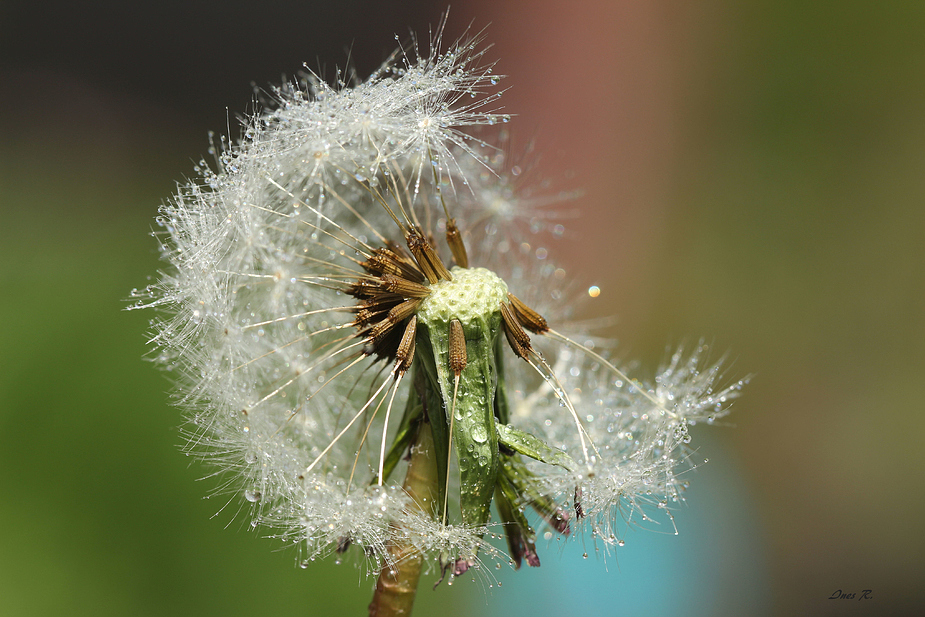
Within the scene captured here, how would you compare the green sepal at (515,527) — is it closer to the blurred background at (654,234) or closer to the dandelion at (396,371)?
the dandelion at (396,371)

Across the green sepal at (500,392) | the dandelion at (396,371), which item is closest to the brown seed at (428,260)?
the dandelion at (396,371)

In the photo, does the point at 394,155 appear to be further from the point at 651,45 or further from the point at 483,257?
the point at 651,45

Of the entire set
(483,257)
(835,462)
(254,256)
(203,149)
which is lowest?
(254,256)

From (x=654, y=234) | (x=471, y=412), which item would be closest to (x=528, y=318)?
(x=471, y=412)

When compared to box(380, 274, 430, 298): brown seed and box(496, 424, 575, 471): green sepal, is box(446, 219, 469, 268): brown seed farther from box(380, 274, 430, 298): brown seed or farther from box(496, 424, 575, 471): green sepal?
box(496, 424, 575, 471): green sepal

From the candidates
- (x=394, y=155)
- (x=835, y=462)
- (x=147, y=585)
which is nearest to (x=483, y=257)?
(x=394, y=155)

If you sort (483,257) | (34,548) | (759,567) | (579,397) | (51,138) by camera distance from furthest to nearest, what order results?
(51,138) → (759,567) → (34,548) → (483,257) → (579,397)

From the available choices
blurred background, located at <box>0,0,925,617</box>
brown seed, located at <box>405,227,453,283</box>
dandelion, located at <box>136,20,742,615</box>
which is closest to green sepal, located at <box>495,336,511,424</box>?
dandelion, located at <box>136,20,742,615</box>

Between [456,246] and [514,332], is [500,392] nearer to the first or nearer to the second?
[514,332]
